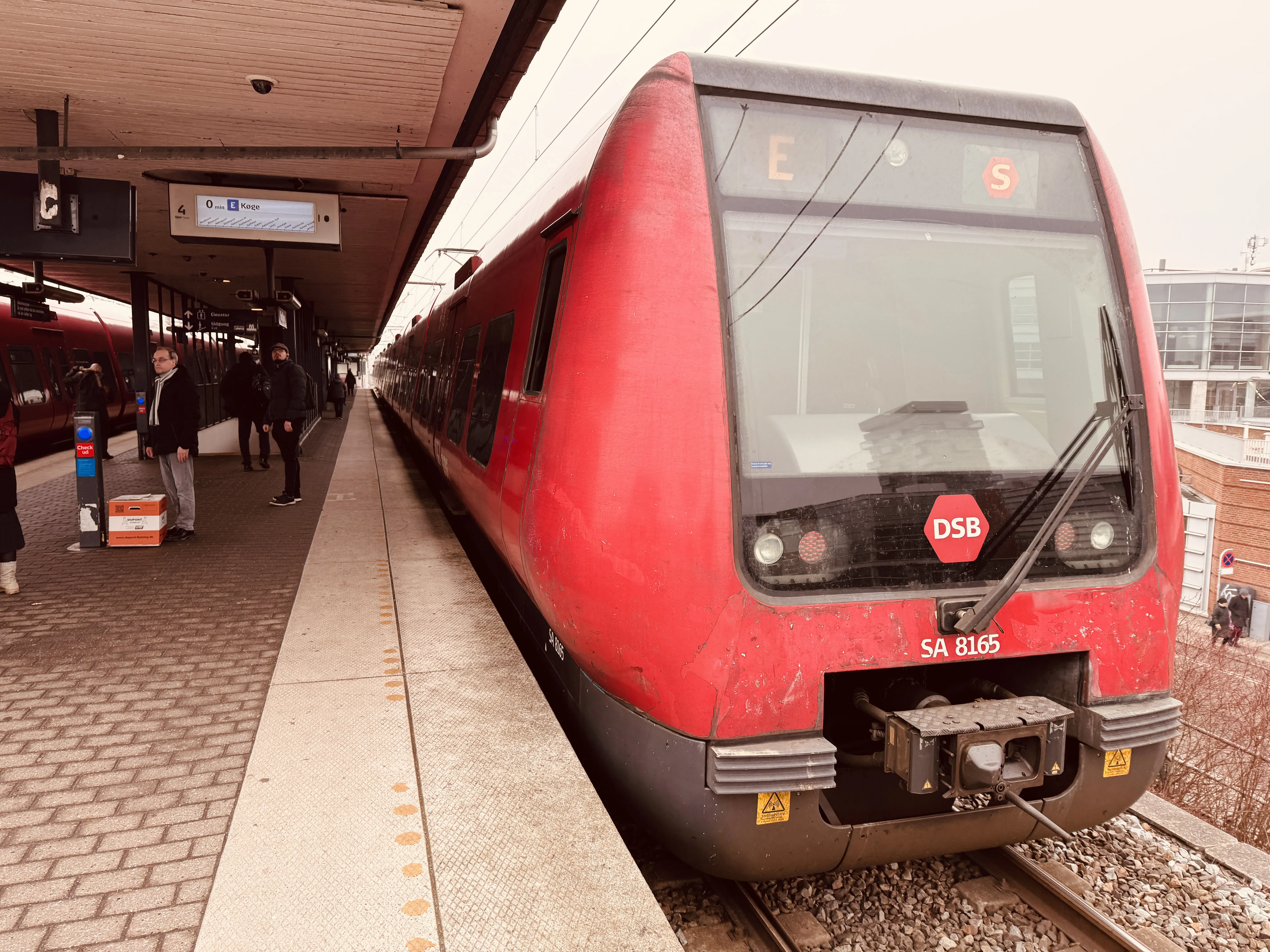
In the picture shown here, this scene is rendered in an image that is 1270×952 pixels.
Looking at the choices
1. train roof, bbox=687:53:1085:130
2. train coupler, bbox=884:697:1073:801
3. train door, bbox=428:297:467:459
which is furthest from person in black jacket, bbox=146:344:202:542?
train coupler, bbox=884:697:1073:801

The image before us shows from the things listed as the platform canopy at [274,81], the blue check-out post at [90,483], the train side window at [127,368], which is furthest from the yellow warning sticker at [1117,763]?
the train side window at [127,368]

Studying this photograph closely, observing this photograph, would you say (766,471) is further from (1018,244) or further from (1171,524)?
(1171,524)

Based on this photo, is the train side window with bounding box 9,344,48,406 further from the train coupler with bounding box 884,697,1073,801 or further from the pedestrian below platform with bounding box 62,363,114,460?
the train coupler with bounding box 884,697,1073,801

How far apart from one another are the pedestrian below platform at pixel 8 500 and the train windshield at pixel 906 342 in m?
4.97

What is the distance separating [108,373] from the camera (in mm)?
19328

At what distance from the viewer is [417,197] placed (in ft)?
30.6

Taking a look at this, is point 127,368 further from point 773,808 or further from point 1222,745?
point 1222,745

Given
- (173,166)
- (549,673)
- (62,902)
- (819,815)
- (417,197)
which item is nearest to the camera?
(62,902)

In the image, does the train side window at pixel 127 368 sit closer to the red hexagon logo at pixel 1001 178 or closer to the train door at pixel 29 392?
the train door at pixel 29 392

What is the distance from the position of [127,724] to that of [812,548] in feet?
10.1

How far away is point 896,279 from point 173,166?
24.8 feet

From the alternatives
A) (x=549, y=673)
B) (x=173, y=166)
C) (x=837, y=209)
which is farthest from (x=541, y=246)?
(x=173, y=166)

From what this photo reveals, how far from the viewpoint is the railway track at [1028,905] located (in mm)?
2775

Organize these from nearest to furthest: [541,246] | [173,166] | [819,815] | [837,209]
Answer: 1. [819,815]
2. [837,209]
3. [541,246]
4. [173,166]
